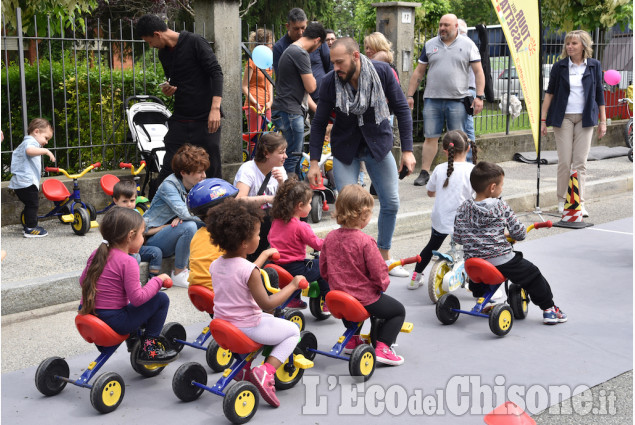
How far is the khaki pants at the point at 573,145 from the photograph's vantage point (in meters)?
9.54

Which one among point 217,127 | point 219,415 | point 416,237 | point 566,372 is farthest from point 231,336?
point 416,237

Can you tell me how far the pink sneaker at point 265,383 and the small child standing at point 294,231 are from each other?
1237mm

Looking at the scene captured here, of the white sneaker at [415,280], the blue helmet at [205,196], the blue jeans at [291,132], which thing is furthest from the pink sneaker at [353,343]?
the blue jeans at [291,132]

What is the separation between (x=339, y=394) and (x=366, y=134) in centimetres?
267

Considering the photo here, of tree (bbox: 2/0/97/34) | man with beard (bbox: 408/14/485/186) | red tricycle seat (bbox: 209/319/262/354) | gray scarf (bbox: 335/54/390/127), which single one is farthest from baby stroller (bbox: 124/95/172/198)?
red tricycle seat (bbox: 209/319/262/354)

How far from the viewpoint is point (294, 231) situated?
5.67 meters

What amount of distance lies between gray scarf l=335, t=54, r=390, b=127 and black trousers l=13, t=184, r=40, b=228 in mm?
3106

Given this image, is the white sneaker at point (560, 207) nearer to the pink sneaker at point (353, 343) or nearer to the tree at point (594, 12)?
the pink sneaker at point (353, 343)

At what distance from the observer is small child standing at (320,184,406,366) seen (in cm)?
505

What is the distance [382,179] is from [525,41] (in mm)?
3298

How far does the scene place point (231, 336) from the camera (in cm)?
444

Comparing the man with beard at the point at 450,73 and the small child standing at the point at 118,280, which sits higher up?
the man with beard at the point at 450,73

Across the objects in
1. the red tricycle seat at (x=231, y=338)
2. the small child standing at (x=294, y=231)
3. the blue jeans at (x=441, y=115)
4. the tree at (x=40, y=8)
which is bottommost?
the red tricycle seat at (x=231, y=338)

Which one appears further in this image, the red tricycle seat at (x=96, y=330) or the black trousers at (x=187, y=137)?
the black trousers at (x=187, y=137)
